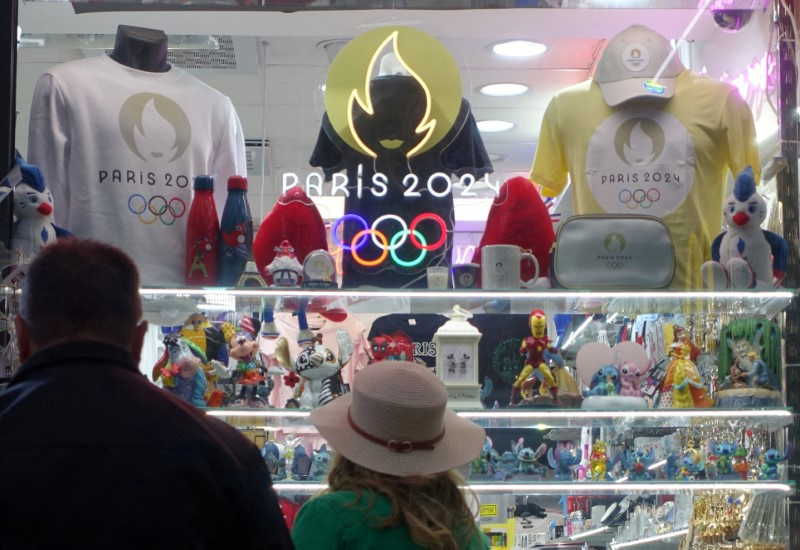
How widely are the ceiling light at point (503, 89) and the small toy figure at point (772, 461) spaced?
3370 millimetres

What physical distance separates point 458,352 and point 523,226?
1.54 ft

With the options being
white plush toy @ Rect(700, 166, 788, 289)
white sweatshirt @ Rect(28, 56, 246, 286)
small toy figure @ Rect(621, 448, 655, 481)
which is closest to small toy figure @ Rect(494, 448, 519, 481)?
small toy figure @ Rect(621, 448, 655, 481)

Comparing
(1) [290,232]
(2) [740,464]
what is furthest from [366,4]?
(2) [740,464]

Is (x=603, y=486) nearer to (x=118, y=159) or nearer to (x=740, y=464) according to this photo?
(x=740, y=464)

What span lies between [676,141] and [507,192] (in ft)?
2.08

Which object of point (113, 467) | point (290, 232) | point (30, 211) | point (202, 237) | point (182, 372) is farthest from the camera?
point (290, 232)

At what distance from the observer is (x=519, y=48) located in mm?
5828

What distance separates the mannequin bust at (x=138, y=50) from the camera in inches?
149

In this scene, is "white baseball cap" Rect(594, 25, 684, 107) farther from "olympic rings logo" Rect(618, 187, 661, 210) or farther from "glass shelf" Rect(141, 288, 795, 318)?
"glass shelf" Rect(141, 288, 795, 318)

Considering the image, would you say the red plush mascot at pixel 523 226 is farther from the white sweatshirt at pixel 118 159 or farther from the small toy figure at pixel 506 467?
the white sweatshirt at pixel 118 159

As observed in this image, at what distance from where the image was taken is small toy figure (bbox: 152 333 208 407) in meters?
3.42

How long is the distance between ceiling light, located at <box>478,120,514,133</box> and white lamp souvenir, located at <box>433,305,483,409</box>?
137 inches

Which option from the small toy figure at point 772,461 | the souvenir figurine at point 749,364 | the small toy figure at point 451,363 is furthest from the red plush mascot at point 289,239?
the small toy figure at point 772,461

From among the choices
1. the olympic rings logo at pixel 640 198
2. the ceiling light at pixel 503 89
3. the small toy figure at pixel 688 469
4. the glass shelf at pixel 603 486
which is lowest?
the glass shelf at pixel 603 486
